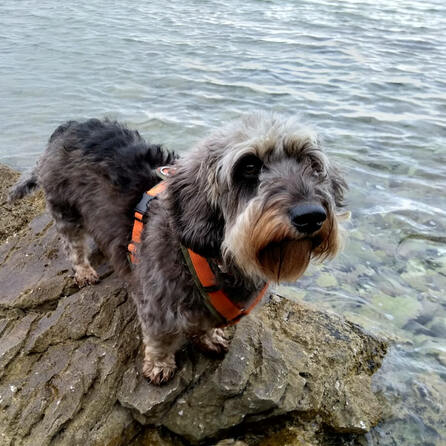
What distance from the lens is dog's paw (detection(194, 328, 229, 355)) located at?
13.4 ft

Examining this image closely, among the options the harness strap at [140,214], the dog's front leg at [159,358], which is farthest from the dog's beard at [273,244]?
the dog's front leg at [159,358]

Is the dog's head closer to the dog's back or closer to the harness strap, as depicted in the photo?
the harness strap

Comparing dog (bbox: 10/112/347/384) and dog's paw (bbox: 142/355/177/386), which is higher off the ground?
dog (bbox: 10/112/347/384)

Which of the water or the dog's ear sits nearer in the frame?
the dog's ear

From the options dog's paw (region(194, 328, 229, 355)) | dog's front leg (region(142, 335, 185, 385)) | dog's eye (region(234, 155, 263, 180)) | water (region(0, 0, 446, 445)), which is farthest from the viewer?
water (region(0, 0, 446, 445))

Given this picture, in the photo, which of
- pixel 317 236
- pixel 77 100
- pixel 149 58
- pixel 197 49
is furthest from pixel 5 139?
pixel 317 236

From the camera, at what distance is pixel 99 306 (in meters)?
4.52

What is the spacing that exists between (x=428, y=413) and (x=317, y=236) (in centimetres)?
255

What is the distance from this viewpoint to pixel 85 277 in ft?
15.7

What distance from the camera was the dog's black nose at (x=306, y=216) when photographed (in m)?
2.68

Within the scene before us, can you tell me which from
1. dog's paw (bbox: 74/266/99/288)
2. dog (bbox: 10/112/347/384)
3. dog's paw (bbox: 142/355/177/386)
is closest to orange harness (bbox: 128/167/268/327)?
dog (bbox: 10/112/347/384)

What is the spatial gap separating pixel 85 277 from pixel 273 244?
8.48 feet

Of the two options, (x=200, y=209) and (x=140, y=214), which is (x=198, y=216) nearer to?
(x=200, y=209)

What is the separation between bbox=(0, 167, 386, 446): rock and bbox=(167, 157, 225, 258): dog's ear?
4.34 feet
